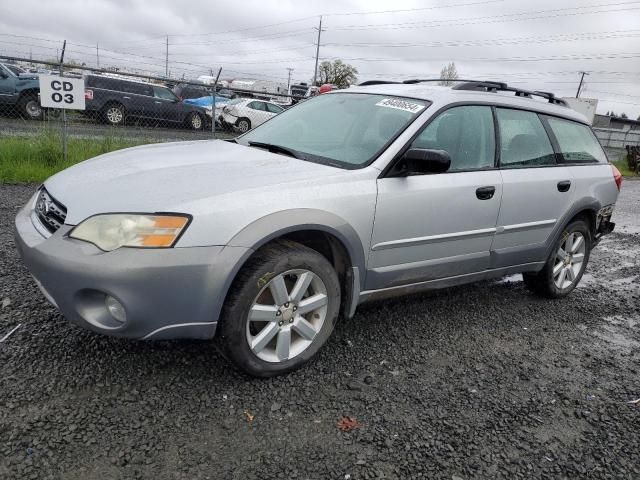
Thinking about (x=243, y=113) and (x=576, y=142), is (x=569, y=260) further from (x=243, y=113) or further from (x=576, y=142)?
(x=243, y=113)

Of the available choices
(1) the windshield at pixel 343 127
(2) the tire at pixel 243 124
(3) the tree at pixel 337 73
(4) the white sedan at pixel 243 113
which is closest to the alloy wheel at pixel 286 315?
(1) the windshield at pixel 343 127

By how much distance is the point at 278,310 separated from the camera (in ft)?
8.95

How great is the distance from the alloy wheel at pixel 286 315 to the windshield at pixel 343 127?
762 mm

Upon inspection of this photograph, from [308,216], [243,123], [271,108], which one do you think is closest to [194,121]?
[243,123]

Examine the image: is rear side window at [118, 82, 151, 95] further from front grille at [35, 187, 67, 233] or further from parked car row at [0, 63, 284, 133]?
front grille at [35, 187, 67, 233]

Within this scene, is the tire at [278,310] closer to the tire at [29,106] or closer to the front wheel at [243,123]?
the tire at [29,106]

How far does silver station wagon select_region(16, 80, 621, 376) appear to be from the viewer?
7.86 feet

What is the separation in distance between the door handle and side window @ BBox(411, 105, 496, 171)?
0.16 meters

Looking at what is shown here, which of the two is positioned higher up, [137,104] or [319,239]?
[319,239]

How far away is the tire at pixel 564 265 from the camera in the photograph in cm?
435

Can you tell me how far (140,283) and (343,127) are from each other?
5.95 feet

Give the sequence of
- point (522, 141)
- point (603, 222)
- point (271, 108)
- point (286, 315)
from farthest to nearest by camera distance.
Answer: point (271, 108) < point (603, 222) < point (522, 141) < point (286, 315)

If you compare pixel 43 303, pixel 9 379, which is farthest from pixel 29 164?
pixel 9 379

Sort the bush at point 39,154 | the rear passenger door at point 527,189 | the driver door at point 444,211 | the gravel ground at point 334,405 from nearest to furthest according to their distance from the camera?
the gravel ground at point 334,405 → the driver door at point 444,211 → the rear passenger door at point 527,189 → the bush at point 39,154
